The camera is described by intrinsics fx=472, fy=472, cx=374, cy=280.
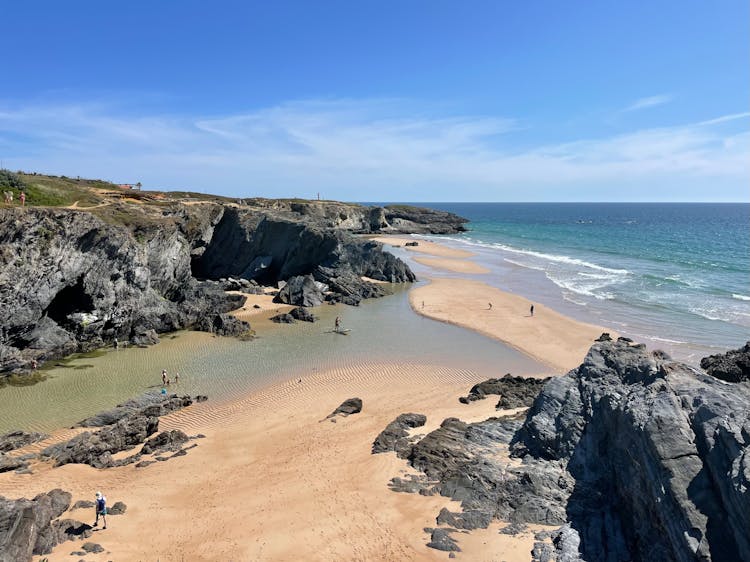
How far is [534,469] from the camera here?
14.9 meters

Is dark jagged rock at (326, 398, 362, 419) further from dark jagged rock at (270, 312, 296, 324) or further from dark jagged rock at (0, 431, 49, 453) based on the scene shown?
dark jagged rock at (270, 312, 296, 324)

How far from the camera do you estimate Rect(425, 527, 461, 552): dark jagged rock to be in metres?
12.7

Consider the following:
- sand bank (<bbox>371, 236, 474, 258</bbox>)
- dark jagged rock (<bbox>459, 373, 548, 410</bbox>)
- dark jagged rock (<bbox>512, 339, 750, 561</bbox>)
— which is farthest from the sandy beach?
sand bank (<bbox>371, 236, 474, 258</bbox>)

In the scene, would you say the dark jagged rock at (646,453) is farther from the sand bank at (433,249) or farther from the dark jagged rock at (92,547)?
the sand bank at (433,249)

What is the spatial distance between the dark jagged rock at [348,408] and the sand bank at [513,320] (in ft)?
42.2

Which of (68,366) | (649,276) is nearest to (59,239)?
(68,366)

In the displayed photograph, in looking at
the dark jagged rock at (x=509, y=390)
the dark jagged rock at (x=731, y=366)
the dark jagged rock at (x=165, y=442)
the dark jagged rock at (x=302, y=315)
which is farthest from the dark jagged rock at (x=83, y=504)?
the dark jagged rock at (x=731, y=366)

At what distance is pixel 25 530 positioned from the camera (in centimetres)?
1233

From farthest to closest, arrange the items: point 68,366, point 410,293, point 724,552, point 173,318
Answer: point 410,293 < point 173,318 < point 68,366 < point 724,552

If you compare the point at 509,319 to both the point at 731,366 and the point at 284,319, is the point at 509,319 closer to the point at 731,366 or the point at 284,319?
the point at 284,319

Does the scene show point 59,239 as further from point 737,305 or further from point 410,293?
point 737,305

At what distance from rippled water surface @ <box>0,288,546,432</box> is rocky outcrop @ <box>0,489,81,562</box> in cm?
799

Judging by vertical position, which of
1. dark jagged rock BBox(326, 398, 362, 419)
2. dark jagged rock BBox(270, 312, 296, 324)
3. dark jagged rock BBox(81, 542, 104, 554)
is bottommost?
dark jagged rock BBox(81, 542, 104, 554)

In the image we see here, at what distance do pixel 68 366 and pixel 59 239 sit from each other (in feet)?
26.0
